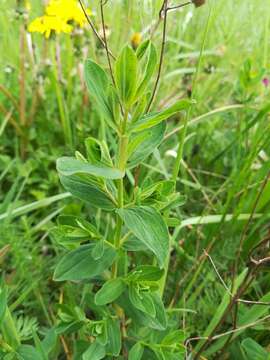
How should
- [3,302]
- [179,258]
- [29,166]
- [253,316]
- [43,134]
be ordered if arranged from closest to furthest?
[3,302], [253,316], [179,258], [29,166], [43,134]

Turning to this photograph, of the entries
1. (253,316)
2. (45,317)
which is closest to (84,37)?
(45,317)

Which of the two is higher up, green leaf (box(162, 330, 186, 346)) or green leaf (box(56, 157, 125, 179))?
green leaf (box(56, 157, 125, 179))

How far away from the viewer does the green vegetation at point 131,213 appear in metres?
0.63

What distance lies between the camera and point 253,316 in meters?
0.85

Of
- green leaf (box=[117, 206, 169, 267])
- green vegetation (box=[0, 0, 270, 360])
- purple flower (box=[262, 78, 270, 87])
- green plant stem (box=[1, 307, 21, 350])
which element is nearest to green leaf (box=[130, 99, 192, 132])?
green vegetation (box=[0, 0, 270, 360])

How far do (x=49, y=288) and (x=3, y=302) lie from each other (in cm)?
36

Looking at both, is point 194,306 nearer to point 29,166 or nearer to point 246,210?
point 246,210

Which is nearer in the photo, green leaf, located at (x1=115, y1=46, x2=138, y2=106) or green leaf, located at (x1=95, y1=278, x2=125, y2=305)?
green leaf, located at (x1=115, y1=46, x2=138, y2=106)

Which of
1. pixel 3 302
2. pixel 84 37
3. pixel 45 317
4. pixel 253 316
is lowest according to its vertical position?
pixel 45 317

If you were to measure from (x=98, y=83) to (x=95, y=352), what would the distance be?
34 centimetres

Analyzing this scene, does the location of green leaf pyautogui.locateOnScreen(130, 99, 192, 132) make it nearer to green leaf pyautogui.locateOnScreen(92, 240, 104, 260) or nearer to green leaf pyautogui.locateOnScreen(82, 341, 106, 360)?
green leaf pyautogui.locateOnScreen(92, 240, 104, 260)

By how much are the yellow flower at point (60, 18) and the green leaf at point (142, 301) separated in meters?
0.84

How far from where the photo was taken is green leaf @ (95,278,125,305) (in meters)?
0.67

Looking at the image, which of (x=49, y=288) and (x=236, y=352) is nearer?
(x=236, y=352)
